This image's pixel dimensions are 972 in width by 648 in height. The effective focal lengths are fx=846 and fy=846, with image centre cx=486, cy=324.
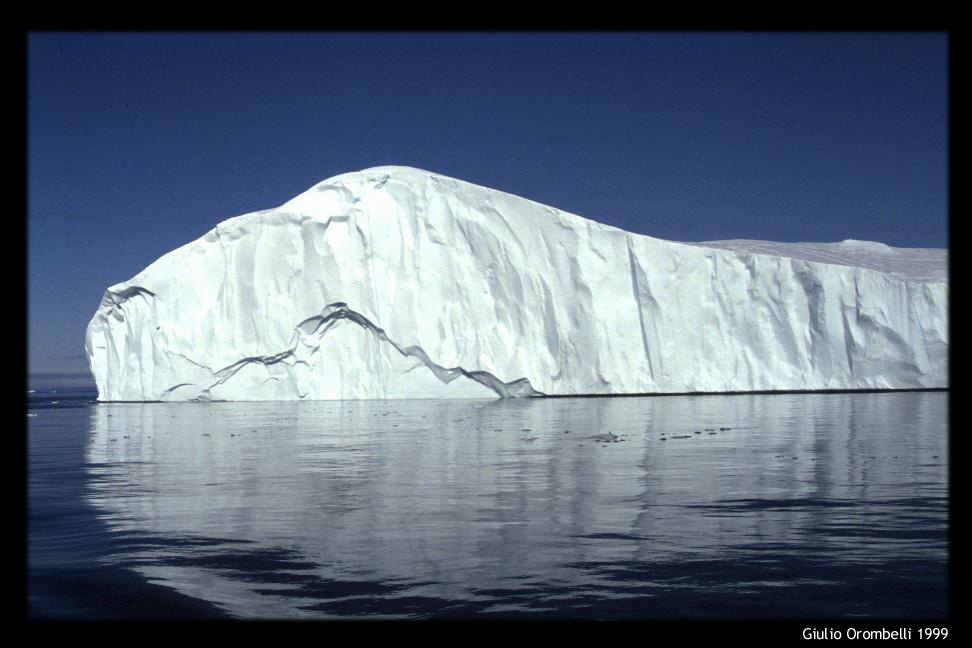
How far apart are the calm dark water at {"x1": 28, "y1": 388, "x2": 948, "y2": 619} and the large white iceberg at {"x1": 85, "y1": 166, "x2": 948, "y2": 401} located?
17.1 m

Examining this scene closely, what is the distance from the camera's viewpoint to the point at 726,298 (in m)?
29.9

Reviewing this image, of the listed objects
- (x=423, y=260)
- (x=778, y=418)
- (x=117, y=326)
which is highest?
(x=423, y=260)

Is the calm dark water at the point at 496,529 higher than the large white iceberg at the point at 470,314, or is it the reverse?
the large white iceberg at the point at 470,314

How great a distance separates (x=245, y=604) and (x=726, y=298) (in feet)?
91.8

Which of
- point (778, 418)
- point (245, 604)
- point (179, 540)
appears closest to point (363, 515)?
point (179, 540)

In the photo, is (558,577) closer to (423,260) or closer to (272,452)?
(272,452)

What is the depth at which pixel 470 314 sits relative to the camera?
29.3 m

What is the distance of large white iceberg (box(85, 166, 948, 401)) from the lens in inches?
1138

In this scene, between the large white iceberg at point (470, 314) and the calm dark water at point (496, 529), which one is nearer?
the calm dark water at point (496, 529)

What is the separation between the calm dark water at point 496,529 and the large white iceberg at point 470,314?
17111 millimetres

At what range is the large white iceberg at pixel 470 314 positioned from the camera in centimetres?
2891

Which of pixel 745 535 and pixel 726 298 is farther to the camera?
pixel 726 298

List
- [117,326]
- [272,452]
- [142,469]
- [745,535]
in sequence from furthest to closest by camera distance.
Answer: [117,326] < [272,452] < [142,469] < [745,535]

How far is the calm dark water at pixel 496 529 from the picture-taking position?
3.72 metres
